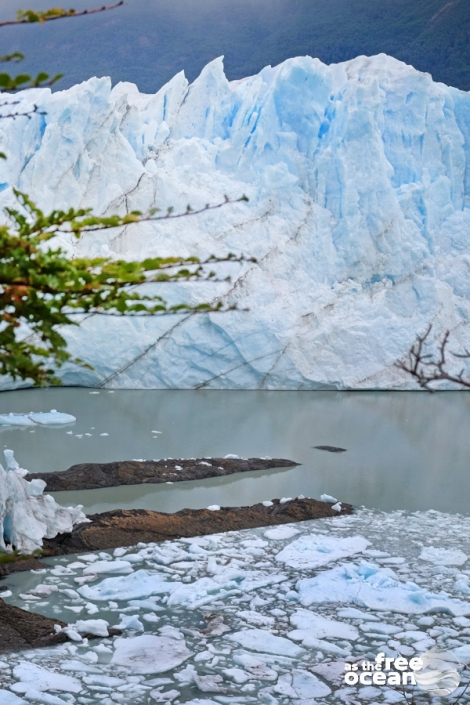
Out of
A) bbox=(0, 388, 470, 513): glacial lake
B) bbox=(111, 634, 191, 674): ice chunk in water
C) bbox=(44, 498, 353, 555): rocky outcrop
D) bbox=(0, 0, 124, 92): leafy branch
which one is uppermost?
bbox=(0, 0, 124, 92): leafy branch

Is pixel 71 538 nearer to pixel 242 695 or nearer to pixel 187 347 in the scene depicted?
pixel 242 695

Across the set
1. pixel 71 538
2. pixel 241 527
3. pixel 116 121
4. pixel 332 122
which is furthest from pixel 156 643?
pixel 332 122

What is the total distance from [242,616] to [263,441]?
5511 mm

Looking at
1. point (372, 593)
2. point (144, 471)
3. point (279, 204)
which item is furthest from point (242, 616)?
point (279, 204)

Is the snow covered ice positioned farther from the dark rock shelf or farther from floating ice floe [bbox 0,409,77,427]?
floating ice floe [bbox 0,409,77,427]

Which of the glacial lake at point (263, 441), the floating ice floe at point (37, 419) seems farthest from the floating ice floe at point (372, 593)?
the floating ice floe at point (37, 419)

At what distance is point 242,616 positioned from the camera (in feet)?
12.5

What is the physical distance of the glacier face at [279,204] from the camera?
44.6 ft

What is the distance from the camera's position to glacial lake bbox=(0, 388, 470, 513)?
6871 mm

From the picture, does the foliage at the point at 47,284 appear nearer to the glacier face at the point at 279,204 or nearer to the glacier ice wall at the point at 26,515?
the glacier ice wall at the point at 26,515

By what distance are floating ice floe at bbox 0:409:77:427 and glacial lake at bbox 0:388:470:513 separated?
0.60 feet

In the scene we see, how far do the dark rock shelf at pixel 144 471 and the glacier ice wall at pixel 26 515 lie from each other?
1.44m

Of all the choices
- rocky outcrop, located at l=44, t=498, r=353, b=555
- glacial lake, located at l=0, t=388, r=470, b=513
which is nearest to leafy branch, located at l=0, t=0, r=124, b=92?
rocky outcrop, located at l=44, t=498, r=353, b=555

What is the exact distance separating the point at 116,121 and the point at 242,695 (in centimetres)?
1300
